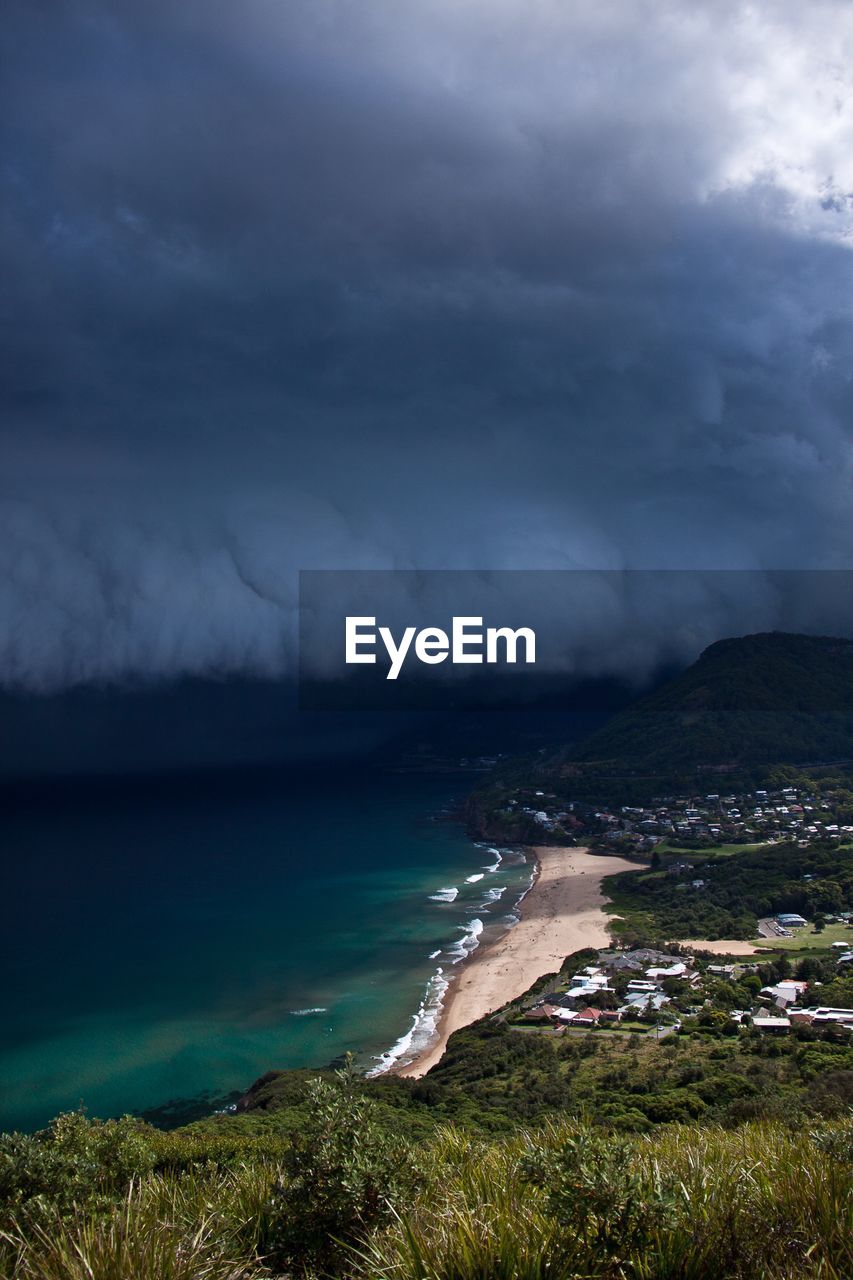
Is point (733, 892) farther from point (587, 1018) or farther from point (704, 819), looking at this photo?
point (704, 819)

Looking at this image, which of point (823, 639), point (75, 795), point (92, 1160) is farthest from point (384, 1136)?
point (75, 795)

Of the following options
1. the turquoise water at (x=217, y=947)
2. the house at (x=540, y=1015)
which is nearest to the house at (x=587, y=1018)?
the house at (x=540, y=1015)

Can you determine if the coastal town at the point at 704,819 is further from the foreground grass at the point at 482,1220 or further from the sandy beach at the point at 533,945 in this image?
the foreground grass at the point at 482,1220

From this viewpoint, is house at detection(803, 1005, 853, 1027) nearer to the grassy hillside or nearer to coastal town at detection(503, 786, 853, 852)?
coastal town at detection(503, 786, 853, 852)

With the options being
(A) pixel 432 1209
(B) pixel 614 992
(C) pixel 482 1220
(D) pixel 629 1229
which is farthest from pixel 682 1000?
(C) pixel 482 1220

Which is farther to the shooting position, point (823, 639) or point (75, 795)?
point (75, 795)

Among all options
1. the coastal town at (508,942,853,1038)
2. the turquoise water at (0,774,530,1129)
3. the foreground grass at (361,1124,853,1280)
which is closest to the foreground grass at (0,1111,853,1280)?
the foreground grass at (361,1124,853,1280)

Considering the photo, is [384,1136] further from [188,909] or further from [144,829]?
[144,829]
